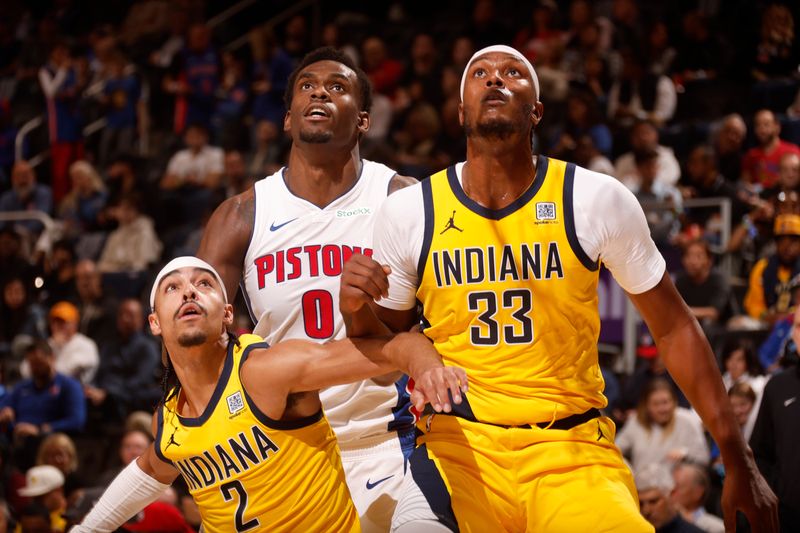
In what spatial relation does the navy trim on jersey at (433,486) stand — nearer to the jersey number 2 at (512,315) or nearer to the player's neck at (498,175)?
the jersey number 2 at (512,315)

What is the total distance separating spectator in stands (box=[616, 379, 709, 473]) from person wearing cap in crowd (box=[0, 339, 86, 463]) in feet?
15.9

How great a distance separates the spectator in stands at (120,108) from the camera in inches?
622

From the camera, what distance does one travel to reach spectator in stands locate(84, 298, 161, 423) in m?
11.1

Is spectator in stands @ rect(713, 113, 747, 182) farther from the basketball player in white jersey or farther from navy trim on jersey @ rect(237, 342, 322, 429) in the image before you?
navy trim on jersey @ rect(237, 342, 322, 429)

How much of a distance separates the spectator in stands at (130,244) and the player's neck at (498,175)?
9.22m

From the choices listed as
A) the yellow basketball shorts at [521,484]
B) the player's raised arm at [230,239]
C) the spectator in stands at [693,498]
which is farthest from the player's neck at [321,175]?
the spectator in stands at [693,498]

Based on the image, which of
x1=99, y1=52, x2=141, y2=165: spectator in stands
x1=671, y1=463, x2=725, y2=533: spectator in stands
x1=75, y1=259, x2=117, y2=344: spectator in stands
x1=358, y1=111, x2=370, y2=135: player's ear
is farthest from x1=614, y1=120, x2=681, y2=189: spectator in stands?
x1=99, y1=52, x2=141, y2=165: spectator in stands

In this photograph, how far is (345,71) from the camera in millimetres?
5727

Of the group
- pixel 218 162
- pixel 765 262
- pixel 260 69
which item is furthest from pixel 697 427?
pixel 260 69

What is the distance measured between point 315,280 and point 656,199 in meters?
5.99

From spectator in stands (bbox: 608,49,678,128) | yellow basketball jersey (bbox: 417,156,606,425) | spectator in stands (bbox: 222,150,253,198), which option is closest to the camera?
yellow basketball jersey (bbox: 417,156,606,425)

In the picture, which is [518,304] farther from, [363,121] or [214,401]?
[363,121]

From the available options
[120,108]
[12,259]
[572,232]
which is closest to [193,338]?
[572,232]

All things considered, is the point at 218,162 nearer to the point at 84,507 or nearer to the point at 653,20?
the point at 653,20
